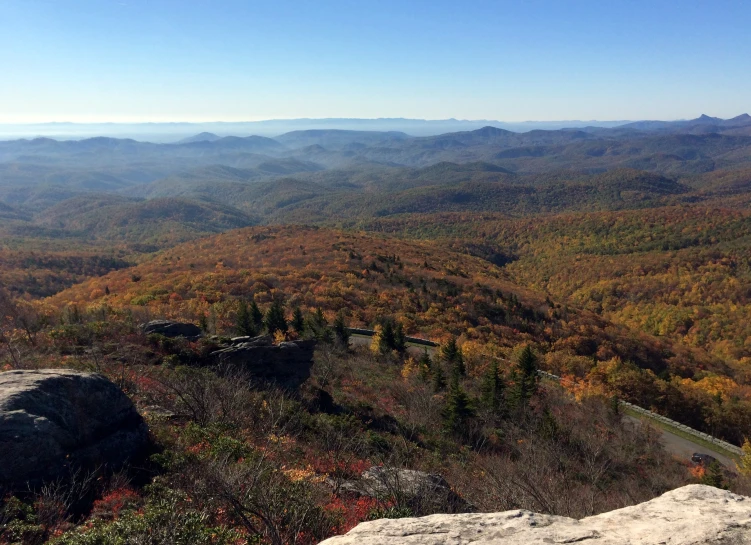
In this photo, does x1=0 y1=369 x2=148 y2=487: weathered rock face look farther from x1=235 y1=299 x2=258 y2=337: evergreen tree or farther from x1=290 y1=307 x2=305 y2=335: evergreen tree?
x1=290 y1=307 x2=305 y2=335: evergreen tree

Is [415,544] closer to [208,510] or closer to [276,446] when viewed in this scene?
[208,510]

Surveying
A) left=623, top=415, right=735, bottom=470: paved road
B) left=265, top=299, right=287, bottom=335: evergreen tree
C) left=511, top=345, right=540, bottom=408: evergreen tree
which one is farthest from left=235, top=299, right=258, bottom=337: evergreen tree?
left=623, top=415, right=735, bottom=470: paved road

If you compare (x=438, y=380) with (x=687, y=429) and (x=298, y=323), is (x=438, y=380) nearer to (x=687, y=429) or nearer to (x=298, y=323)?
(x=298, y=323)

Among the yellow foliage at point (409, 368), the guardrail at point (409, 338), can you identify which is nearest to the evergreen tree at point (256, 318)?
the guardrail at point (409, 338)

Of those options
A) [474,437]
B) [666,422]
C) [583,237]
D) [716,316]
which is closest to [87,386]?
[474,437]

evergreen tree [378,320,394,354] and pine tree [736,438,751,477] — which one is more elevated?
evergreen tree [378,320,394,354]

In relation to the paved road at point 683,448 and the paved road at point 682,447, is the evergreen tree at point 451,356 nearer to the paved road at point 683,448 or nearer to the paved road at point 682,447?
the paved road at point 682,447

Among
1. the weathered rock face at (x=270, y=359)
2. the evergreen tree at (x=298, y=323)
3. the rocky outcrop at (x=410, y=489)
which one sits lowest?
the evergreen tree at (x=298, y=323)

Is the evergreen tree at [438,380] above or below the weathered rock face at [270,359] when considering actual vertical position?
below
